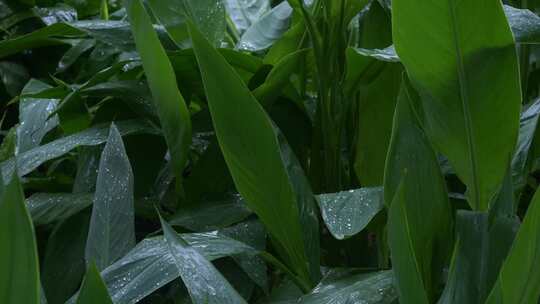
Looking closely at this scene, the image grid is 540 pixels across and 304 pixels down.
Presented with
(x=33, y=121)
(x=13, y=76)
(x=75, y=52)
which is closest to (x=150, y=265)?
(x=33, y=121)

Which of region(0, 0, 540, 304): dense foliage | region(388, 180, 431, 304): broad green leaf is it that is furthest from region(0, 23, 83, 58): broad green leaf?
region(388, 180, 431, 304): broad green leaf

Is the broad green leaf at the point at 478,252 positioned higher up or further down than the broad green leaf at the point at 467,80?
further down

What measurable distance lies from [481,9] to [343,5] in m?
0.24

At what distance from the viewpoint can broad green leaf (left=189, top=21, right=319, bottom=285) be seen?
67 cm

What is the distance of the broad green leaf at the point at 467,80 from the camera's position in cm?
62

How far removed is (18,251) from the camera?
1.56 ft

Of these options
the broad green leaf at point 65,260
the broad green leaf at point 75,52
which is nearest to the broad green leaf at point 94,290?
the broad green leaf at point 65,260

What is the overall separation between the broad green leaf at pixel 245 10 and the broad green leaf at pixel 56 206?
516 millimetres

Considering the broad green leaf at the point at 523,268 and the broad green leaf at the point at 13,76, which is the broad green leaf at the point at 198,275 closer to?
the broad green leaf at the point at 523,268

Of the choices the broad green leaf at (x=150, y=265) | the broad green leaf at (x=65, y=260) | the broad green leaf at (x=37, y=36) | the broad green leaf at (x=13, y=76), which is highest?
the broad green leaf at (x=37, y=36)

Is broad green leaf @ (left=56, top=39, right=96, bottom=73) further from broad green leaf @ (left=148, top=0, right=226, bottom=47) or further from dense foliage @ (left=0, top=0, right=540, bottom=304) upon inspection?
broad green leaf @ (left=148, top=0, right=226, bottom=47)

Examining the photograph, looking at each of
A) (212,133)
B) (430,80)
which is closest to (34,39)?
(212,133)

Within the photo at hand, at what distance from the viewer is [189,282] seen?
575mm

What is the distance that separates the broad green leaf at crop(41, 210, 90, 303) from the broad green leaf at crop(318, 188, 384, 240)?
0.28 metres
